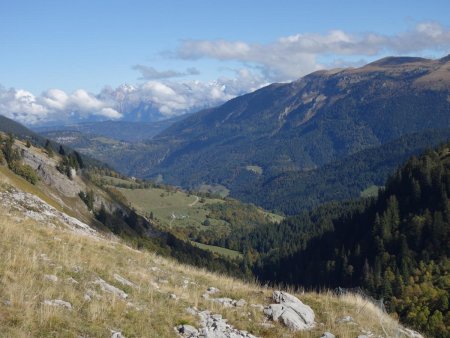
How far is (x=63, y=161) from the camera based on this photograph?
372ft

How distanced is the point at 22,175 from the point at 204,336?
74.8 metres

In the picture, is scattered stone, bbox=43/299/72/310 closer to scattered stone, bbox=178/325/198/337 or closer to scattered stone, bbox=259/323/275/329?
scattered stone, bbox=178/325/198/337

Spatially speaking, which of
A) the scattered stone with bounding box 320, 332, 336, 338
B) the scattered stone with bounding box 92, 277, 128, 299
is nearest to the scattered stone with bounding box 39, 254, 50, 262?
the scattered stone with bounding box 92, 277, 128, 299

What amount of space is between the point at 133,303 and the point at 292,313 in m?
5.99

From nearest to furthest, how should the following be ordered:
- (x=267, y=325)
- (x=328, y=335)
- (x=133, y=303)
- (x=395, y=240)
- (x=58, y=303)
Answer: (x=58, y=303)
(x=133, y=303)
(x=328, y=335)
(x=267, y=325)
(x=395, y=240)

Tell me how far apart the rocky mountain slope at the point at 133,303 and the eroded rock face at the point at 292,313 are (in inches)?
1.5

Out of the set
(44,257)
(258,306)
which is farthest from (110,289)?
(258,306)

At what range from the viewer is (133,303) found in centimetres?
1565

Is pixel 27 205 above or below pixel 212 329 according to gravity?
above

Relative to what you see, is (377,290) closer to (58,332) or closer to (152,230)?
(152,230)

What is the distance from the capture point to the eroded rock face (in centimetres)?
1659

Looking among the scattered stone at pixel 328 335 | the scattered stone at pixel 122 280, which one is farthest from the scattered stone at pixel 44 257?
the scattered stone at pixel 328 335

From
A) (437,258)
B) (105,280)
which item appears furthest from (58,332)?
(437,258)

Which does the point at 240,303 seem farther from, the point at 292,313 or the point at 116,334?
the point at 116,334
